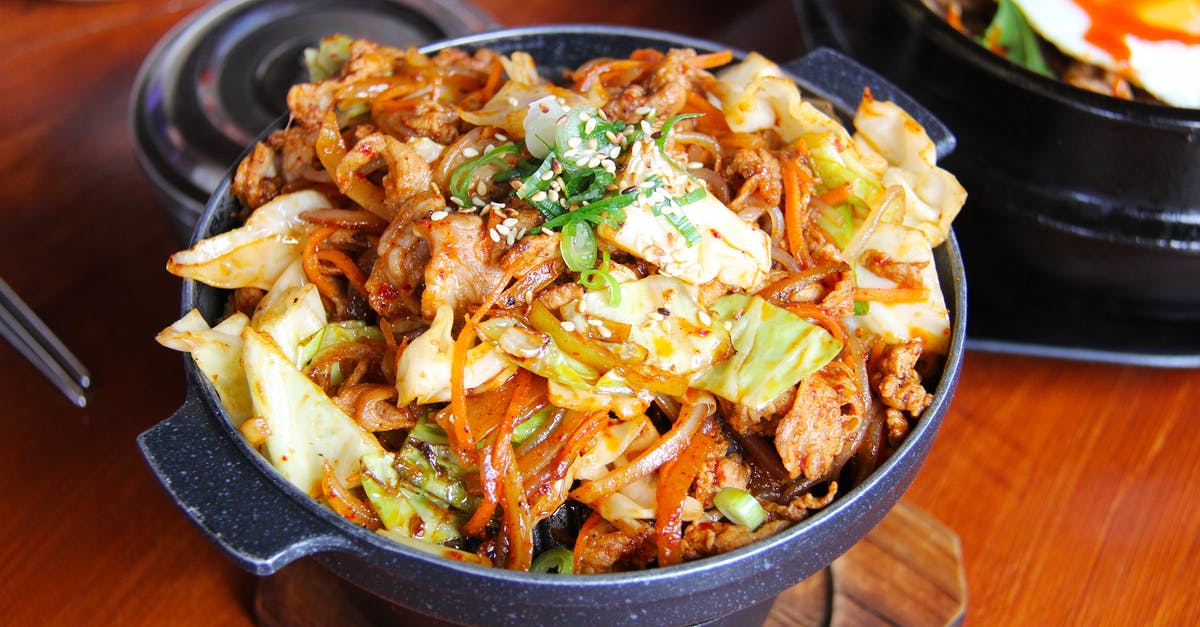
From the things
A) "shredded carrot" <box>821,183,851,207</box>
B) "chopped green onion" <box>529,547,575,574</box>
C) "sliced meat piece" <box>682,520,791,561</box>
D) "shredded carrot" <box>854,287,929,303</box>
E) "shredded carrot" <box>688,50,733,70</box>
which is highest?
"shredded carrot" <box>688,50,733,70</box>

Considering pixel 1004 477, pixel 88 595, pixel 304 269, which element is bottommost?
pixel 1004 477

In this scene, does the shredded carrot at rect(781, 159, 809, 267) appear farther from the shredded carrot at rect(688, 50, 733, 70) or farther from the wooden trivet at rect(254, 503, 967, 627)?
the wooden trivet at rect(254, 503, 967, 627)

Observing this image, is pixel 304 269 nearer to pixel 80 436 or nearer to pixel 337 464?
pixel 337 464

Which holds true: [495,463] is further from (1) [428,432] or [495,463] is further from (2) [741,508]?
(2) [741,508]

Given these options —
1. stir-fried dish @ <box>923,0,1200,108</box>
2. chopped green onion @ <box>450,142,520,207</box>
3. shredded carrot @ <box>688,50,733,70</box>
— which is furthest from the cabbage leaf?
stir-fried dish @ <box>923,0,1200,108</box>

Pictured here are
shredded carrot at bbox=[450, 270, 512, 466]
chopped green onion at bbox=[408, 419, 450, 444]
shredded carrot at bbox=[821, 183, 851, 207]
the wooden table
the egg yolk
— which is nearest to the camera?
shredded carrot at bbox=[450, 270, 512, 466]

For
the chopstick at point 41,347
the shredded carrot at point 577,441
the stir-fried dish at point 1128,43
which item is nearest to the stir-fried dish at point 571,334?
the shredded carrot at point 577,441

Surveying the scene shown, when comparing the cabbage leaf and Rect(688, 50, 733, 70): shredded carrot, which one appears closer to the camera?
the cabbage leaf

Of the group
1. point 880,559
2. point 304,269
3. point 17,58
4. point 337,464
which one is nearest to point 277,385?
point 337,464
